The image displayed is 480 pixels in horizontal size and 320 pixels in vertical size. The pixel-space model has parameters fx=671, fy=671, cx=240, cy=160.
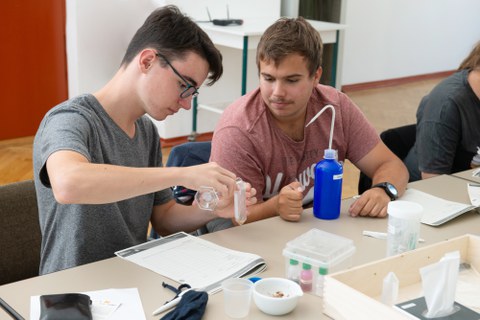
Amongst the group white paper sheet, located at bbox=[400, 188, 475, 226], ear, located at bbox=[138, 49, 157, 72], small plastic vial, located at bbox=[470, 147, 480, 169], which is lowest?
small plastic vial, located at bbox=[470, 147, 480, 169]

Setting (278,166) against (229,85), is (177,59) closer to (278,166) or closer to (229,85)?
(278,166)

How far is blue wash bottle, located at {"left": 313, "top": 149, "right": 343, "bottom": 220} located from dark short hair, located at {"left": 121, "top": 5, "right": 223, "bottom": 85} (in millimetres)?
395

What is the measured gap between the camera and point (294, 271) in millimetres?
1515

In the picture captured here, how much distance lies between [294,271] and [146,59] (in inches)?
26.0

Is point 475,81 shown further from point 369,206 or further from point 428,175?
point 369,206

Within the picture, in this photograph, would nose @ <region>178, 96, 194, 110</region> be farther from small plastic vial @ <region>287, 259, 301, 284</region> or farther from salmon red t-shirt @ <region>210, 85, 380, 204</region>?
small plastic vial @ <region>287, 259, 301, 284</region>

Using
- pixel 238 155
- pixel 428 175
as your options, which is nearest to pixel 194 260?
pixel 238 155

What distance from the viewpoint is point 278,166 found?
215cm

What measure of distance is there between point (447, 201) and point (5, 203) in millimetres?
1316

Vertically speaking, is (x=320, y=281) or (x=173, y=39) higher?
(x=173, y=39)

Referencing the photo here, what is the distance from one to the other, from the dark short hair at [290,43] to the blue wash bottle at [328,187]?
1.24 feet

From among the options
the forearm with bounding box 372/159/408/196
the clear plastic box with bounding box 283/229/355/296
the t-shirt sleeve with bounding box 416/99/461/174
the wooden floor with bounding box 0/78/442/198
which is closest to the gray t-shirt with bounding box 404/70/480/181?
the t-shirt sleeve with bounding box 416/99/461/174

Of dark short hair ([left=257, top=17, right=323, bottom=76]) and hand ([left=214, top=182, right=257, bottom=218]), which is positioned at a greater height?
dark short hair ([left=257, top=17, right=323, bottom=76])

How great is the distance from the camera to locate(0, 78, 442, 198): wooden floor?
423 cm
